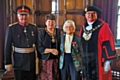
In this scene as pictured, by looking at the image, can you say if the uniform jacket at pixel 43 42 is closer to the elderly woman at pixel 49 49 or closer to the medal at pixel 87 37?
the elderly woman at pixel 49 49

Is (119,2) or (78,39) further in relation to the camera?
(119,2)

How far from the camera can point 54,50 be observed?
2.58 metres

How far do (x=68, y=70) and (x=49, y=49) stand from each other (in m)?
0.40

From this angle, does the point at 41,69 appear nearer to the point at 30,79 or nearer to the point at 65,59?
the point at 30,79

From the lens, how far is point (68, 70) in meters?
2.62

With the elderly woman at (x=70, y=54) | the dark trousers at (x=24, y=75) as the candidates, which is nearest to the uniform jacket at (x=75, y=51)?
the elderly woman at (x=70, y=54)

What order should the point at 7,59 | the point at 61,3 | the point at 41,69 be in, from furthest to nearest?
the point at 61,3 < the point at 41,69 < the point at 7,59

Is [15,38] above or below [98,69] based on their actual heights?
above

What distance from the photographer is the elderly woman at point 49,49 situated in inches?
102

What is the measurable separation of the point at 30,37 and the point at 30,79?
578 mm

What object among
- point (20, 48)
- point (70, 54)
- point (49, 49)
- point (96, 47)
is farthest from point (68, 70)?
point (20, 48)

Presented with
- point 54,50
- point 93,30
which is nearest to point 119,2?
point 93,30

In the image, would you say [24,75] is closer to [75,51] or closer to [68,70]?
[68,70]

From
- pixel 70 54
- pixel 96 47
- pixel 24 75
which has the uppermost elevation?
pixel 96 47
